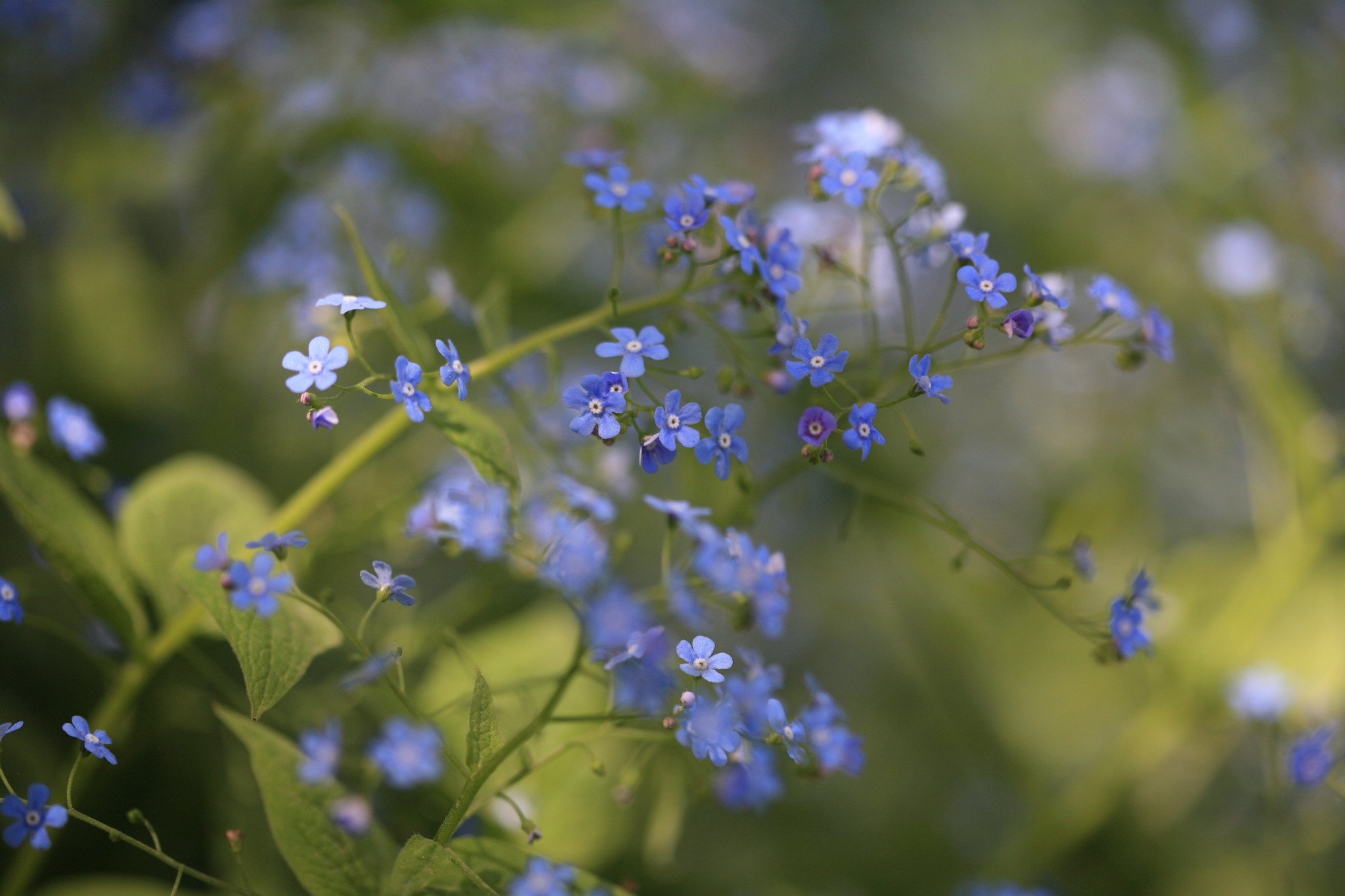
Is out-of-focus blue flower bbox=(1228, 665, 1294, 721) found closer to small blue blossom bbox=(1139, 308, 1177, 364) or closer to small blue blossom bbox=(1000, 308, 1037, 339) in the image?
small blue blossom bbox=(1139, 308, 1177, 364)

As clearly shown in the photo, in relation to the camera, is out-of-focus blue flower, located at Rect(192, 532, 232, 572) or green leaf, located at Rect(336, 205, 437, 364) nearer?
out-of-focus blue flower, located at Rect(192, 532, 232, 572)

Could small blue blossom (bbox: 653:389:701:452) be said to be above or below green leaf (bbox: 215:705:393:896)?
above

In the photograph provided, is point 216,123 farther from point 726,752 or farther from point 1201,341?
point 1201,341

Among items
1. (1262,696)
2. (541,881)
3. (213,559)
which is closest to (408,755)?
(541,881)

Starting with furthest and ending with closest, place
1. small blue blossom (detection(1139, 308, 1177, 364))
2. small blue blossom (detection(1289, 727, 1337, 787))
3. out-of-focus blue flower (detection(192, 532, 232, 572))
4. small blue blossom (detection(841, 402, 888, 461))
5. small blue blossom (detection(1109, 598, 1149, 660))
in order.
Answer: small blue blossom (detection(1289, 727, 1337, 787)) < small blue blossom (detection(1139, 308, 1177, 364)) < small blue blossom (detection(1109, 598, 1149, 660)) < small blue blossom (detection(841, 402, 888, 461)) < out-of-focus blue flower (detection(192, 532, 232, 572))

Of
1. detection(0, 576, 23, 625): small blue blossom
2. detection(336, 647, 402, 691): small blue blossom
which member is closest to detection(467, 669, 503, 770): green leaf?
detection(336, 647, 402, 691): small blue blossom

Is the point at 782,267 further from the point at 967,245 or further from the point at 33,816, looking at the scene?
the point at 33,816

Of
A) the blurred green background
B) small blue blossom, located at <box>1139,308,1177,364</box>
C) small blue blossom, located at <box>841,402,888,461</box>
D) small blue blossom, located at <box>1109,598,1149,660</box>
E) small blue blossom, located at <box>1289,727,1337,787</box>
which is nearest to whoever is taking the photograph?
small blue blossom, located at <box>841,402,888,461</box>
